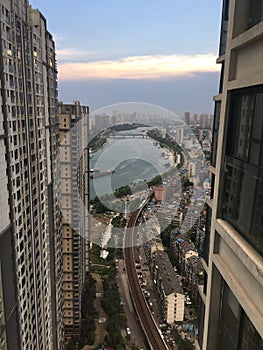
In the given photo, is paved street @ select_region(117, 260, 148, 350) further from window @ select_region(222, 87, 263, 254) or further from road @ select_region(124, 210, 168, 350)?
window @ select_region(222, 87, 263, 254)

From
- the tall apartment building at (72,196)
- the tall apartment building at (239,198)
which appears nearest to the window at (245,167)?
the tall apartment building at (239,198)

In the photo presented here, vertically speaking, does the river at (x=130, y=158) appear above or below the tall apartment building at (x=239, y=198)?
below

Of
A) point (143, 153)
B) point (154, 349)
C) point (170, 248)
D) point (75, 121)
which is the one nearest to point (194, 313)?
point (154, 349)

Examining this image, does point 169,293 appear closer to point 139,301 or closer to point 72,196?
point 139,301

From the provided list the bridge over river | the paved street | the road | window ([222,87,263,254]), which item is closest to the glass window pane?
window ([222,87,263,254])

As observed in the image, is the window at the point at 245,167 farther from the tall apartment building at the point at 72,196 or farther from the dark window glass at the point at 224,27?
the tall apartment building at the point at 72,196

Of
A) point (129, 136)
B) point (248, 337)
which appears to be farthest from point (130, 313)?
point (248, 337)

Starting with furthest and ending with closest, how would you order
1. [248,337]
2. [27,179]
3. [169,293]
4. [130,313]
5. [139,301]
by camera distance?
[139,301], [130,313], [169,293], [27,179], [248,337]
